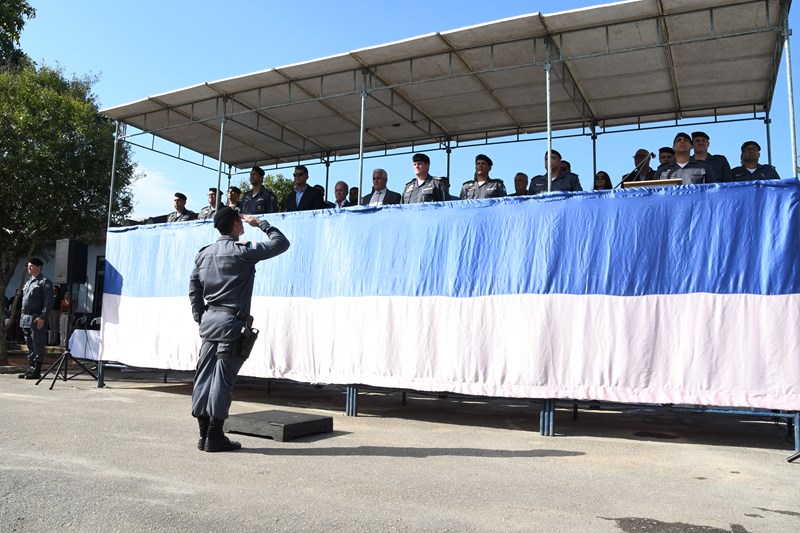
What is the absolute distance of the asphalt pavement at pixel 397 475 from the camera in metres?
3.37

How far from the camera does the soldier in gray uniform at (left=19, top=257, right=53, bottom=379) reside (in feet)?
35.4

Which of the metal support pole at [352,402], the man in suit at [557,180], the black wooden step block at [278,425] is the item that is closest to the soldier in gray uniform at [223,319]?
the black wooden step block at [278,425]

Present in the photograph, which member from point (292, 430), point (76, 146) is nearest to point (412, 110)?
point (292, 430)

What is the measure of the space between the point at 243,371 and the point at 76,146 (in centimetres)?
918

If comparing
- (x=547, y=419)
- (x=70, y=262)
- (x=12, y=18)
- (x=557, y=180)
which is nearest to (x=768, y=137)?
(x=557, y=180)

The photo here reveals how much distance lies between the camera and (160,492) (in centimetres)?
379

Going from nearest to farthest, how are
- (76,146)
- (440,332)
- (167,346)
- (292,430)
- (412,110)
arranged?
(292,430)
(440,332)
(167,346)
(412,110)
(76,146)

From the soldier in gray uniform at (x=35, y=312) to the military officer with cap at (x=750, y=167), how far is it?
36.7ft

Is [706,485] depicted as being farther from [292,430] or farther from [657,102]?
[657,102]

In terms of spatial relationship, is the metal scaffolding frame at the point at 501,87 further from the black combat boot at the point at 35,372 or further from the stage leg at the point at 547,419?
the black combat boot at the point at 35,372

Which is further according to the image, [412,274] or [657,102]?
[657,102]

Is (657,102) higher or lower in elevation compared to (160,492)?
higher

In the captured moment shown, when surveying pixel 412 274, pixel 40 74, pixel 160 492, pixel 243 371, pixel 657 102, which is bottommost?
pixel 160 492

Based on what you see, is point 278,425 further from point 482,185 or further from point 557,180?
point 557,180
